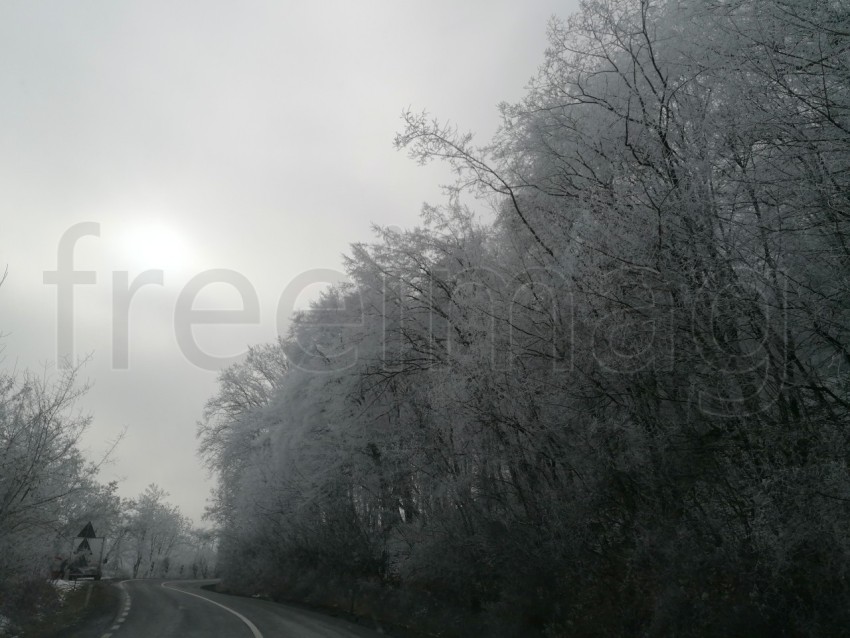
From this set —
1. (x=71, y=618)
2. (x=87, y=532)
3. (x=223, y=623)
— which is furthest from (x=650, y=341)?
(x=87, y=532)

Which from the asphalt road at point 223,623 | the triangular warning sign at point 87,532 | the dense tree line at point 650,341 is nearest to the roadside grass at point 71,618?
the asphalt road at point 223,623

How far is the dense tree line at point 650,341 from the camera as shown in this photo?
17.1ft

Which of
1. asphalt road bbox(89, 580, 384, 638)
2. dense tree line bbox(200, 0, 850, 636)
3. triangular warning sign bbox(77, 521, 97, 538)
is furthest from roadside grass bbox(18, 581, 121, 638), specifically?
dense tree line bbox(200, 0, 850, 636)

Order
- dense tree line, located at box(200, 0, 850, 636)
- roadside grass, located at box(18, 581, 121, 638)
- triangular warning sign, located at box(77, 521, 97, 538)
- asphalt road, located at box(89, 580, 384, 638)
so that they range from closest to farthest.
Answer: dense tree line, located at box(200, 0, 850, 636) < asphalt road, located at box(89, 580, 384, 638) < roadside grass, located at box(18, 581, 121, 638) < triangular warning sign, located at box(77, 521, 97, 538)

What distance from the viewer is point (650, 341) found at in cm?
658

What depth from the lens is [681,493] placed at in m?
6.81

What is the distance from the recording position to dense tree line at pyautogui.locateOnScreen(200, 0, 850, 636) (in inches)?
205

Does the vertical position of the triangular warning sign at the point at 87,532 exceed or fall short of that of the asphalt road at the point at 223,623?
it exceeds it

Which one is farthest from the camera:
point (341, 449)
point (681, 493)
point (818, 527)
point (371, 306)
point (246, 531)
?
point (246, 531)

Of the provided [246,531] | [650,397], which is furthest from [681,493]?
[246,531]

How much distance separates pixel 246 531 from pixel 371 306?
18.6 metres

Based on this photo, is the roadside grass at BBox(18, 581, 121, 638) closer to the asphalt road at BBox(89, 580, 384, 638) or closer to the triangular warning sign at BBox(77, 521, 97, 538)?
the asphalt road at BBox(89, 580, 384, 638)

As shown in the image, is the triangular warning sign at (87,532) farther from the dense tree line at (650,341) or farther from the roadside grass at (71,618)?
the dense tree line at (650,341)

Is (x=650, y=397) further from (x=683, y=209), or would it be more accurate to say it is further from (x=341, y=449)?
(x=341, y=449)
